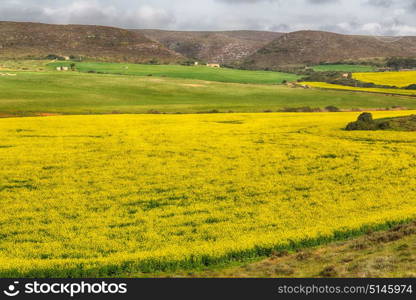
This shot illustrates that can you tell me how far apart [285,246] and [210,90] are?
→ 85951 mm

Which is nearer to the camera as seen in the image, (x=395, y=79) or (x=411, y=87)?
(x=411, y=87)

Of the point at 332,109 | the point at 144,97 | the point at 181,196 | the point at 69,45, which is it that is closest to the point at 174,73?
the point at 144,97

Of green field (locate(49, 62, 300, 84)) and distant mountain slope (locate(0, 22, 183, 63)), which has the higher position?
distant mountain slope (locate(0, 22, 183, 63))

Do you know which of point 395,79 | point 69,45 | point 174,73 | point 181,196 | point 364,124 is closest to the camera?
point 181,196

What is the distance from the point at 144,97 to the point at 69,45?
364 feet

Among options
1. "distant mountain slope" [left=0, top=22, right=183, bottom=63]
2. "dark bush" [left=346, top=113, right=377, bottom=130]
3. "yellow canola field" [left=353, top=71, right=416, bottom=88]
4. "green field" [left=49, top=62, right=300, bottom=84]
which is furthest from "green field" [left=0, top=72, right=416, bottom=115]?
"distant mountain slope" [left=0, top=22, right=183, bottom=63]

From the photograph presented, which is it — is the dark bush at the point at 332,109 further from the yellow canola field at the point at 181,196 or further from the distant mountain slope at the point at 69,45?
the distant mountain slope at the point at 69,45

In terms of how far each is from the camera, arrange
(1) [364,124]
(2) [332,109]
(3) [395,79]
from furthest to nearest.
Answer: (3) [395,79] → (2) [332,109] → (1) [364,124]

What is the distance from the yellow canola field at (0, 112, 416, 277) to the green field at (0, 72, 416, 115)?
3151 centimetres

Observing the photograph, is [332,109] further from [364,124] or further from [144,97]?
[144,97]

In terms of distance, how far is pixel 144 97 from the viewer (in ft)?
291

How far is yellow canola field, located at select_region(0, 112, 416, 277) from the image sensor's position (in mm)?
15388

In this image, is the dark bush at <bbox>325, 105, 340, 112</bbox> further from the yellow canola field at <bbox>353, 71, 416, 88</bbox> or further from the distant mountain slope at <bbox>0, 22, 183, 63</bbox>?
the distant mountain slope at <bbox>0, 22, 183, 63</bbox>

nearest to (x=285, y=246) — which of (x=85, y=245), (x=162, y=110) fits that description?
(x=85, y=245)
